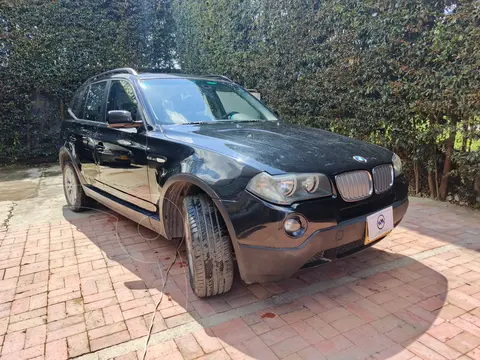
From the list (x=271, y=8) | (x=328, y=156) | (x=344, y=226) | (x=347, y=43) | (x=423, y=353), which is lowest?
(x=423, y=353)

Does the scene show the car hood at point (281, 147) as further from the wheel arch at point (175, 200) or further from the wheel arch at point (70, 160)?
the wheel arch at point (70, 160)

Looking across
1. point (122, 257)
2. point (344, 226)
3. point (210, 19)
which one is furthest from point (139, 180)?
point (210, 19)

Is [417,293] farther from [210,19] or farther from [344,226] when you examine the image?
[210,19]

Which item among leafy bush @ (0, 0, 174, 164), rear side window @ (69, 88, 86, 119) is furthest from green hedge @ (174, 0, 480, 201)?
leafy bush @ (0, 0, 174, 164)

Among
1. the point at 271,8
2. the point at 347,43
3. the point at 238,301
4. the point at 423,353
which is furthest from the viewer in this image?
the point at 271,8

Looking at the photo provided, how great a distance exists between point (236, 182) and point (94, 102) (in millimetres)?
2888

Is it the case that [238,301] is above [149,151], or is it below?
below

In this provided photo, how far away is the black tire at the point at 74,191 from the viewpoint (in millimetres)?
4715

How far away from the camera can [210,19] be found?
8.44 m

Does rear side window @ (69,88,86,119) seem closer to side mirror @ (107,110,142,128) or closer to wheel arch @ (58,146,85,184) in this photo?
wheel arch @ (58,146,85,184)

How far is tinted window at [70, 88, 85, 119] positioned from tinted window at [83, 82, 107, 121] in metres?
0.17

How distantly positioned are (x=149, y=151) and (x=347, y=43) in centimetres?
367

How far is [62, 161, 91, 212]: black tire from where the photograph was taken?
4.71m

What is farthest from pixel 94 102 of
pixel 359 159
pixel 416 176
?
pixel 416 176
